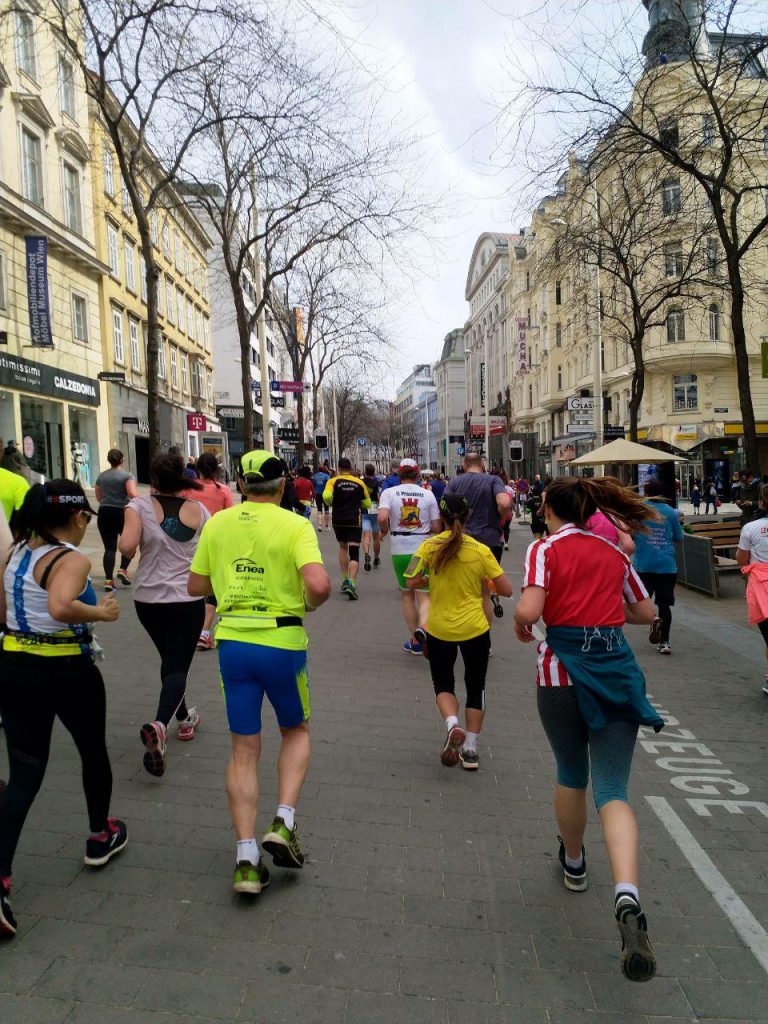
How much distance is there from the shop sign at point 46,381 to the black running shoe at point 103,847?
54.1 feet

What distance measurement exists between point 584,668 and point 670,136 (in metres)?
10.1

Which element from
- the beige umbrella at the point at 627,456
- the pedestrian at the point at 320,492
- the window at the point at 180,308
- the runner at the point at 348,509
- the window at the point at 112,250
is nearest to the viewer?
the runner at the point at 348,509

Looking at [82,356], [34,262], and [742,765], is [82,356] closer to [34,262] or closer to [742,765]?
[34,262]

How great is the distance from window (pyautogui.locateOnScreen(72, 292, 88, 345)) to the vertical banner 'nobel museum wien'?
3.29 metres

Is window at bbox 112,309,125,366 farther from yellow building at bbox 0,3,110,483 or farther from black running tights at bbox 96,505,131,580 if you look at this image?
black running tights at bbox 96,505,131,580

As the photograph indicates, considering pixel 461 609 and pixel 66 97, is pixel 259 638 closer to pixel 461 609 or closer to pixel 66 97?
pixel 461 609

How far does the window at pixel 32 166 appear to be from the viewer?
1891 centimetres

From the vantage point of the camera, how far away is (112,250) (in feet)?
83.6

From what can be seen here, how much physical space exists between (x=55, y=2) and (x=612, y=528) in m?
12.4

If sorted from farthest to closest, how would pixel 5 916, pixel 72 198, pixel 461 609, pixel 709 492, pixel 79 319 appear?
pixel 709 492
pixel 79 319
pixel 72 198
pixel 461 609
pixel 5 916

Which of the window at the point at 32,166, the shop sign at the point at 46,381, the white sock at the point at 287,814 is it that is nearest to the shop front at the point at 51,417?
the shop sign at the point at 46,381

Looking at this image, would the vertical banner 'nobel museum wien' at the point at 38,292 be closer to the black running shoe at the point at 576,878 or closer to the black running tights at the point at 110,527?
the black running tights at the point at 110,527

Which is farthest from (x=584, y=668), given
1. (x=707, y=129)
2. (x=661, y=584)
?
(x=707, y=129)

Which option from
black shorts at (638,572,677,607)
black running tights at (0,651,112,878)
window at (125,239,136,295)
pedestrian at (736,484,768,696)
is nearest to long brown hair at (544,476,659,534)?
black running tights at (0,651,112,878)
